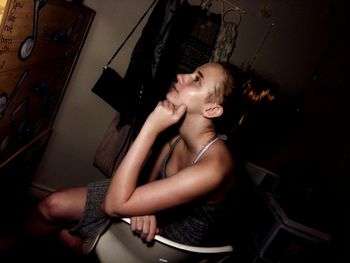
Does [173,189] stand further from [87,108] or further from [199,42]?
[87,108]

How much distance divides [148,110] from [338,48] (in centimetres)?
192

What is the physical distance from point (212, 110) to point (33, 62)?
1.08 metres

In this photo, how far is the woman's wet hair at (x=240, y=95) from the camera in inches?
73.9

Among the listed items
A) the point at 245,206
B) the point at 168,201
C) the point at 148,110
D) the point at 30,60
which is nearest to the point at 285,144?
the point at 245,206

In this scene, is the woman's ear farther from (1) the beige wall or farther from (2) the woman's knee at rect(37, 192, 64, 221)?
(1) the beige wall

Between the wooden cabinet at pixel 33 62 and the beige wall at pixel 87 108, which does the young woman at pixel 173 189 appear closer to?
the wooden cabinet at pixel 33 62

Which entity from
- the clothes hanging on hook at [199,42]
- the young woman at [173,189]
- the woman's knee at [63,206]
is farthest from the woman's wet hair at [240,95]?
the woman's knee at [63,206]

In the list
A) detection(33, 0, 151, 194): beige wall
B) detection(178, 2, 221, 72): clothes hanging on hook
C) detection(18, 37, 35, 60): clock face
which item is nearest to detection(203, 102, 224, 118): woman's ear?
detection(178, 2, 221, 72): clothes hanging on hook

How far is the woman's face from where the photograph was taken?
1.83 metres

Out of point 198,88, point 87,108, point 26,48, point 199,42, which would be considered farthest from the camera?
point 87,108

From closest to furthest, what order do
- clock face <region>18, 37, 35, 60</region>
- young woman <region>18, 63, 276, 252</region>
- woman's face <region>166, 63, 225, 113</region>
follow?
young woman <region>18, 63, 276, 252</region>
clock face <region>18, 37, 35, 60</region>
woman's face <region>166, 63, 225, 113</region>

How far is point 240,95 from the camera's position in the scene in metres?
1.92

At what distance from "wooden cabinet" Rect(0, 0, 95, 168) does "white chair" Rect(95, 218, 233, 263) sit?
92 cm

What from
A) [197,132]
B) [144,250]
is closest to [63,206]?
[144,250]
